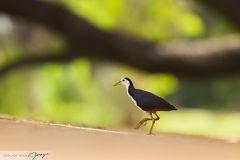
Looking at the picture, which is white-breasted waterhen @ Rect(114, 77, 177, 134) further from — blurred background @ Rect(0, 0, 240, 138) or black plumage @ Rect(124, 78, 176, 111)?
blurred background @ Rect(0, 0, 240, 138)

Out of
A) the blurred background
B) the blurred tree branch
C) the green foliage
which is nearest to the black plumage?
the blurred background

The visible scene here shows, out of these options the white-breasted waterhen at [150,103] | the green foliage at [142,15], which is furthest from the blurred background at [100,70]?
the white-breasted waterhen at [150,103]

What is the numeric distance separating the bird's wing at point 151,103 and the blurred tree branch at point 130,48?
1791mm

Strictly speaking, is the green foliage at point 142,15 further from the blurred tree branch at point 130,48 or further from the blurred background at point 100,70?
the blurred tree branch at point 130,48

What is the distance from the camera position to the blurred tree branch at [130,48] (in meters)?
2.71

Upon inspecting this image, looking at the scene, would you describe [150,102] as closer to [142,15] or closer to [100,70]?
[142,15]

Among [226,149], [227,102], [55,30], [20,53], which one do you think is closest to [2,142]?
[226,149]

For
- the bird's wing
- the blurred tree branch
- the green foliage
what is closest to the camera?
the bird's wing

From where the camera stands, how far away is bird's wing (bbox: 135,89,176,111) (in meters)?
0.90

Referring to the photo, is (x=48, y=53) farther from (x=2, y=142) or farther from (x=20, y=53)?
(x=2, y=142)

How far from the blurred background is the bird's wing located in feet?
5.53

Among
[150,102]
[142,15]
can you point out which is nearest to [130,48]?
[142,15]

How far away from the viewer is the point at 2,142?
85 centimetres

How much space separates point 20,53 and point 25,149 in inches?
117
